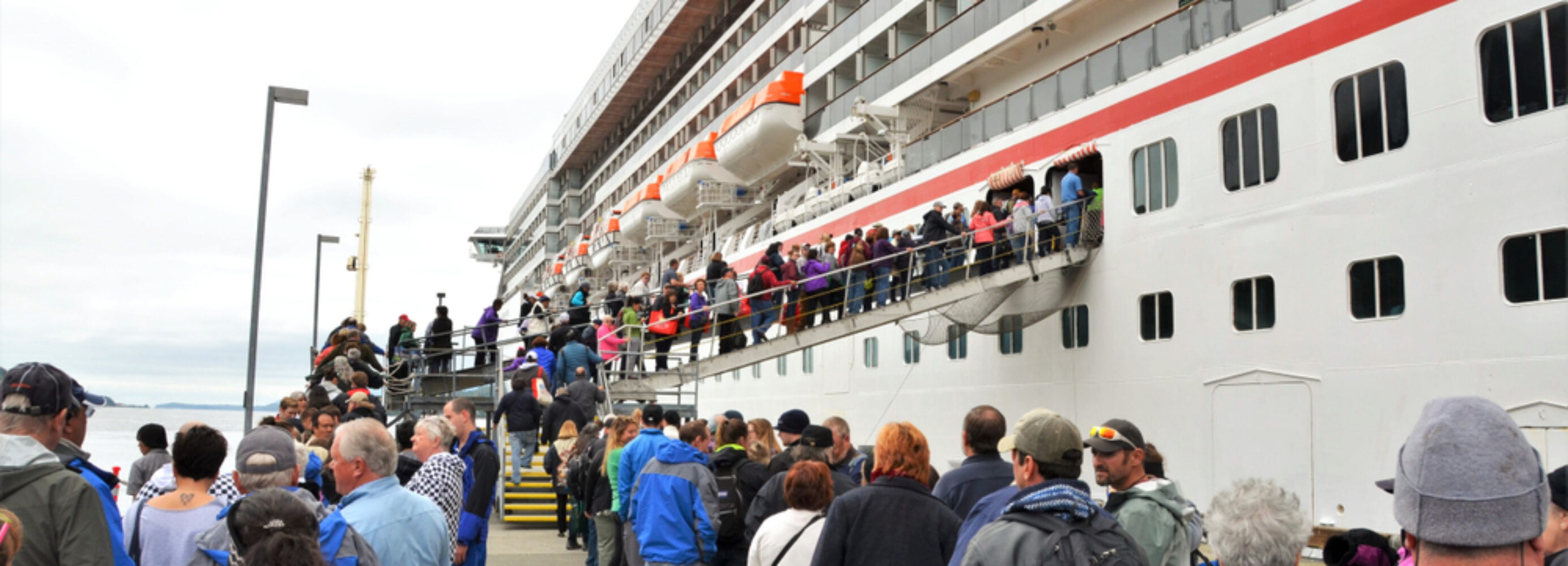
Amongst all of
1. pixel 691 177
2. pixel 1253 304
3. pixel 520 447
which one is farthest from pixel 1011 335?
pixel 691 177

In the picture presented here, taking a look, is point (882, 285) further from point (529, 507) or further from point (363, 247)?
point (363, 247)

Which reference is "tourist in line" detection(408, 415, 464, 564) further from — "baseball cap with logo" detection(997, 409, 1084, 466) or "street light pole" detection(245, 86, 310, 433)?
"street light pole" detection(245, 86, 310, 433)

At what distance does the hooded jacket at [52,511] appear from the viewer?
3.43 meters

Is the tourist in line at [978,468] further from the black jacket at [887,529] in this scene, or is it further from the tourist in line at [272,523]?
the tourist in line at [272,523]

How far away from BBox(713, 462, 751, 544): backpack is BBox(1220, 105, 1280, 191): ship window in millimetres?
8349

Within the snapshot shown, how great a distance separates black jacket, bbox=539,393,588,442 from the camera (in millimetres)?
13680

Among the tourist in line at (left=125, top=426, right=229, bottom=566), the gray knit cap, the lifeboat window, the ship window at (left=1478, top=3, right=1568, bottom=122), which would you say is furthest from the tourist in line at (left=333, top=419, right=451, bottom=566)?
the lifeboat window

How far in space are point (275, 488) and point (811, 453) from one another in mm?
3825

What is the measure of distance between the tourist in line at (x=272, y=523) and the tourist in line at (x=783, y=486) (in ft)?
9.76

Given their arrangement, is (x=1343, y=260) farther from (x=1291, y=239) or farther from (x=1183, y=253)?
(x=1183, y=253)

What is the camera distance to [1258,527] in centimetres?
357

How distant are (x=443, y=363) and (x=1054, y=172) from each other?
1234 cm

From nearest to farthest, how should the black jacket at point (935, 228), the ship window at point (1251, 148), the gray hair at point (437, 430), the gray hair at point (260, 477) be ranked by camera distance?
the gray hair at point (260, 477) < the gray hair at point (437, 430) < the ship window at point (1251, 148) < the black jacket at point (935, 228)

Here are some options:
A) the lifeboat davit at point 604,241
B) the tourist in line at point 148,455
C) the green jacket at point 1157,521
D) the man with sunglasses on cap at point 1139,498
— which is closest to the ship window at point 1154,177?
the man with sunglasses on cap at point 1139,498
